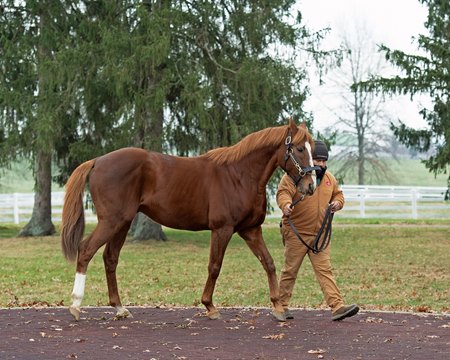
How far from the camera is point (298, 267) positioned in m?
10.0

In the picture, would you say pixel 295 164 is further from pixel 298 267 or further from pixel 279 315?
pixel 279 315

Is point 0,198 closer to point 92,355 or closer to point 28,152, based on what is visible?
point 28,152

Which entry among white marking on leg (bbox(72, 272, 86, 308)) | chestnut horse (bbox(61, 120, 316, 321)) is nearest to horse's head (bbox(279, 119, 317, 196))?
chestnut horse (bbox(61, 120, 316, 321))

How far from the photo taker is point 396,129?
101 ft

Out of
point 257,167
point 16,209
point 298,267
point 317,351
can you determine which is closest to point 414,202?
point 16,209

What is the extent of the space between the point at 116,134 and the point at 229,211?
1501cm

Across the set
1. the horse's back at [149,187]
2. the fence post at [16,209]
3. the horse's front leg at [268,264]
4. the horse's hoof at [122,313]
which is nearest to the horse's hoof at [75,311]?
the horse's hoof at [122,313]

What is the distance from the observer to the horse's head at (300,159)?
9.42 m

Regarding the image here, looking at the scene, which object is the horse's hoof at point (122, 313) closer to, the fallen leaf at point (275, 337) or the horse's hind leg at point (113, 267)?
the horse's hind leg at point (113, 267)

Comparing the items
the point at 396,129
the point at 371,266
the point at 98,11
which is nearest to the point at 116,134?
the point at 98,11

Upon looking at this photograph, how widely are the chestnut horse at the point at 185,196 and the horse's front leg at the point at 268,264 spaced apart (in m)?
0.01

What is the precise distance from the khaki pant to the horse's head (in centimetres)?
71

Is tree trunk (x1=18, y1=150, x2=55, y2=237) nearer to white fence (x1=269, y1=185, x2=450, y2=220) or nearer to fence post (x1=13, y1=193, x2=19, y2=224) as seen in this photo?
fence post (x1=13, y1=193, x2=19, y2=224)

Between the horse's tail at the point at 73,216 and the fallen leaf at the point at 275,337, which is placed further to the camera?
the horse's tail at the point at 73,216
